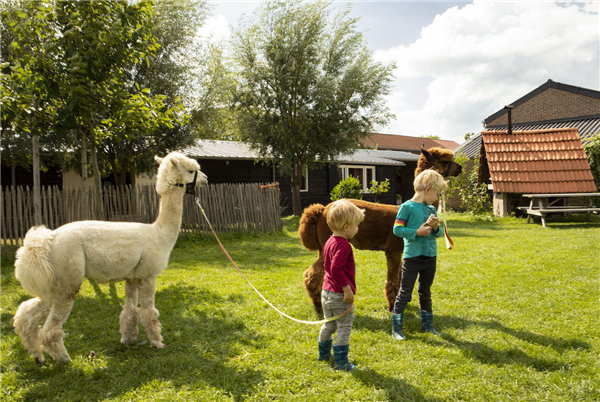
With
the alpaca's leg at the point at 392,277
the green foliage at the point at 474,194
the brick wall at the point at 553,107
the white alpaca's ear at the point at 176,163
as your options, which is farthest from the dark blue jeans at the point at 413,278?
the brick wall at the point at 553,107

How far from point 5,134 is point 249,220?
373 inches

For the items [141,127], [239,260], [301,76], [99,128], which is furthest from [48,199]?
[301,76]

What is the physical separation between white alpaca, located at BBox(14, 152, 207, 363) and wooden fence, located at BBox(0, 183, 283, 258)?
630 centimetres

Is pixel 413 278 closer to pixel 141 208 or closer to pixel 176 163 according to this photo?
pixel 176 163

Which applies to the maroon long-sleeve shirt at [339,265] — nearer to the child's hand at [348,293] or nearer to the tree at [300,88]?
the child's hand at [348,293]

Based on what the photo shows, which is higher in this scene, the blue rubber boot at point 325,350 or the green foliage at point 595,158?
the green foliage at point 595,158

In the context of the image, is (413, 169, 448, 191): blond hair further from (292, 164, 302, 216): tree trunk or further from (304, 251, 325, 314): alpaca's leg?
(292, 164, 302, 216): tree trunk

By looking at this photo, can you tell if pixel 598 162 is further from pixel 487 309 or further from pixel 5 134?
pixel 5 134

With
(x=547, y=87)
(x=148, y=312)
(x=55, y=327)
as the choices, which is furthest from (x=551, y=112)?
(x=55, y=327)

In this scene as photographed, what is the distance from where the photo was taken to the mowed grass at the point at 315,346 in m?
3.05

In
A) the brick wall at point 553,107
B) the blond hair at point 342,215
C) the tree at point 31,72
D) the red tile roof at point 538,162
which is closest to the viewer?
the blond hair at point 342,215

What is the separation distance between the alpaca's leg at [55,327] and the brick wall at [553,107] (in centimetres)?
2972

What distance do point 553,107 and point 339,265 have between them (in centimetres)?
2930

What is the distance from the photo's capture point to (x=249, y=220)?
1246cm
